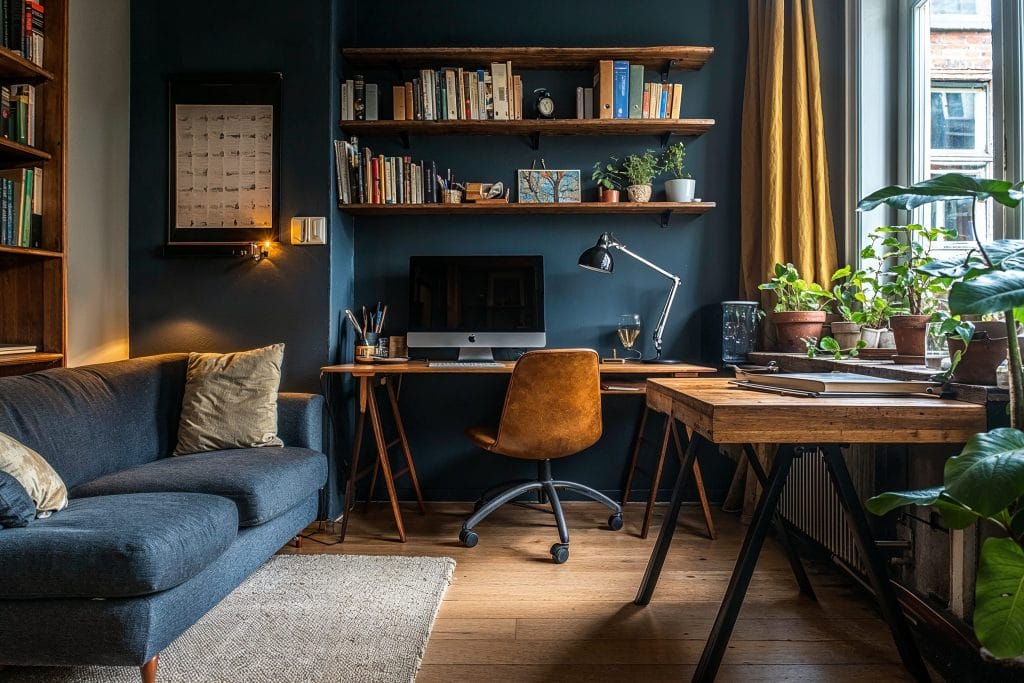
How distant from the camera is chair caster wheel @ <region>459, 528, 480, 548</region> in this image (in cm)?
261

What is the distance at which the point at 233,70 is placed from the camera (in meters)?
2.97

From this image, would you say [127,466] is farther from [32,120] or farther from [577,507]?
[577,507]

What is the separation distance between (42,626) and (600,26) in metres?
3.25

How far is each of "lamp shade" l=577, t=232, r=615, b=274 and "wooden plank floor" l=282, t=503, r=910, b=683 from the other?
117 centimetres

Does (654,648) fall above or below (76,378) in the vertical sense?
below

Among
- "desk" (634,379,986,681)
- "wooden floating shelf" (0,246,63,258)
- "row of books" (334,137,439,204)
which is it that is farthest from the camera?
"row of books" (334,137,439,204)

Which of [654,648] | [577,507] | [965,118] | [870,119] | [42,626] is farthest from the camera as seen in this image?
[577,507]

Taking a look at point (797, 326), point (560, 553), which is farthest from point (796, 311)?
point (560, 553)

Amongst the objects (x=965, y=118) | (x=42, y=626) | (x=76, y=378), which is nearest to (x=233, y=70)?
(x=76, y=378)

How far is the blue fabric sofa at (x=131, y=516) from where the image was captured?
56.4 inches

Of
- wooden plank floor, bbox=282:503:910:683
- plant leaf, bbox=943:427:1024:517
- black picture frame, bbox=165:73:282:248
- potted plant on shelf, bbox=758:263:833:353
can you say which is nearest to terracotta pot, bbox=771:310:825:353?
potted plant on shelf, bbox=758:263:833:353

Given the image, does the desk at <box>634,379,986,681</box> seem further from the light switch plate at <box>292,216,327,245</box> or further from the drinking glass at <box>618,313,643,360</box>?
the light switch plate at <box>292,216,327,245</box>

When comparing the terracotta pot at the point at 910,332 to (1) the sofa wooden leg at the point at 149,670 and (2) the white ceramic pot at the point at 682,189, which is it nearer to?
(2) the white ceramic pot at the point at 682,189

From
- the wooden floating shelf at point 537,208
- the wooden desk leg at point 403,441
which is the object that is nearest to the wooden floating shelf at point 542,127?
the wooden floating shelf at point 537,208
